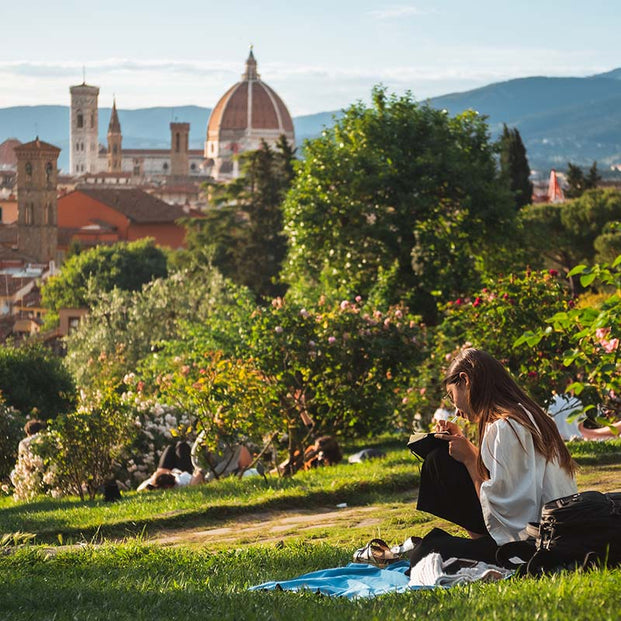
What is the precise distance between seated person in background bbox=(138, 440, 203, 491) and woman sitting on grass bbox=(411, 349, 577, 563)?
20.4 feet

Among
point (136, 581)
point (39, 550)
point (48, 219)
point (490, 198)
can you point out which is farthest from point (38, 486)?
point (48, 219)

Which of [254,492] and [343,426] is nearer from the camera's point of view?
[254,492]

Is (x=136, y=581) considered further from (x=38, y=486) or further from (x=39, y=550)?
(x=38, y=486)

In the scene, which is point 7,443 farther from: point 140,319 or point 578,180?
point 578,180

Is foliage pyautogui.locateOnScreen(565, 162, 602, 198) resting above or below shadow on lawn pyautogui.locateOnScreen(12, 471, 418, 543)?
above

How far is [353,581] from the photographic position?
5.06 metres

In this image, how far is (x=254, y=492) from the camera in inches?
360

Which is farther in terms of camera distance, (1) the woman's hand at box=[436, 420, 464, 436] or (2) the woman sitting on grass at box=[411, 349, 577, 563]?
(1) the woman's hand at box=[436, 420, 464, 436]

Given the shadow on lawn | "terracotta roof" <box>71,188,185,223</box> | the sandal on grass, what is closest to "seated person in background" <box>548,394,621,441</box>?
the shadow on lawn

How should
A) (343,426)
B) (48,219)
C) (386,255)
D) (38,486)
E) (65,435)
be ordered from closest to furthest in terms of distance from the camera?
(65,435) < (38,486) < (343,426) < (386,255) < (48,219)

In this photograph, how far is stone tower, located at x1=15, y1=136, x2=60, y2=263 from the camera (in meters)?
100

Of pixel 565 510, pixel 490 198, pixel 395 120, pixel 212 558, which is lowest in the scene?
pixel 212 558

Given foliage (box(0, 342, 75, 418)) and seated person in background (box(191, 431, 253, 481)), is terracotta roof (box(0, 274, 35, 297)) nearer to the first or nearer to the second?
foliage (box(0, 342, 75, 418))

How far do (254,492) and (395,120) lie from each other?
1548 cm
